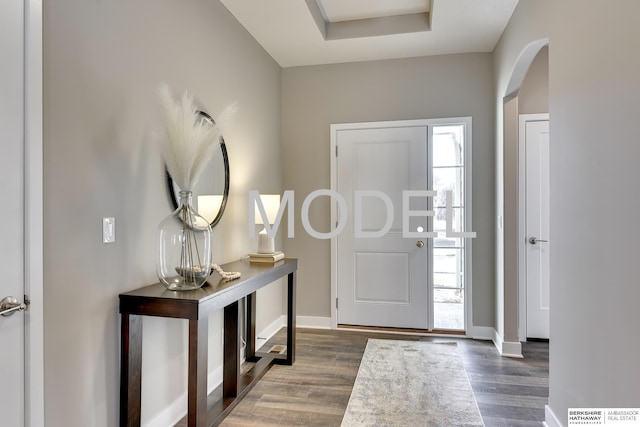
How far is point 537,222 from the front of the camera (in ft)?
11.6

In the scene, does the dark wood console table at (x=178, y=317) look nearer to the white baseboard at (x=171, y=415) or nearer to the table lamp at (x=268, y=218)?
the white baseboard at (x=171, y=415)

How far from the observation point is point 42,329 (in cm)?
139

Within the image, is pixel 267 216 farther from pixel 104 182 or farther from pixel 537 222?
pixel 537 222

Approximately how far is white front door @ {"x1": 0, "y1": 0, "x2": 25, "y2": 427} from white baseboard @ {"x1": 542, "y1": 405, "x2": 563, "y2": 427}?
2.42 meters

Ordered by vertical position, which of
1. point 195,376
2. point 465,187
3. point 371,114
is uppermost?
point 371,114

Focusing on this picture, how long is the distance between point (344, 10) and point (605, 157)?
2443 millimetres

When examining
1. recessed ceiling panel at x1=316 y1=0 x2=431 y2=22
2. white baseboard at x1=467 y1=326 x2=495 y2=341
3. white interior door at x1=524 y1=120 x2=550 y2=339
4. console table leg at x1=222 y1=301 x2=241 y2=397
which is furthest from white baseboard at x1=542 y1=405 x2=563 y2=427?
recessed ceiling panel at x1=316 y1=0 x2=431 y2=22

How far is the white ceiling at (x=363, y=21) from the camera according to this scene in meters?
2.82

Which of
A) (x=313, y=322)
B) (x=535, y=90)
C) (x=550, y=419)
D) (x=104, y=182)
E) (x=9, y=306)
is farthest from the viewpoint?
(x=313, y=322)

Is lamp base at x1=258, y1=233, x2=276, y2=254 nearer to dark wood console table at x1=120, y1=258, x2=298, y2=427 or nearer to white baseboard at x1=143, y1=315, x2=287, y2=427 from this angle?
dark wood console table at x1=120, y1=258, x2=298, y2=427

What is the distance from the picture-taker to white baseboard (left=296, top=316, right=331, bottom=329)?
398cm

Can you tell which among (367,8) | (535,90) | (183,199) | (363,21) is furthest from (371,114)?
(183,199)

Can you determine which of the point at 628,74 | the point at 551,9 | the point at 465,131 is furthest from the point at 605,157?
the point at 465,131

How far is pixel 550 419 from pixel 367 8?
3.18m
